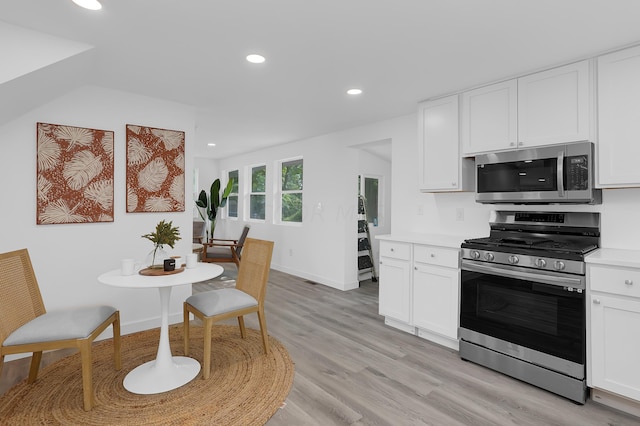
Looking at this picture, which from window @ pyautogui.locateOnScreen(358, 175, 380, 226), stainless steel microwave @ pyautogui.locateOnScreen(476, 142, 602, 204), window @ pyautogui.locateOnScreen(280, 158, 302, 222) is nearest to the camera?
stainless steel microwave @ pyautogui.locateOnScreen(476, 142, 602, 204)

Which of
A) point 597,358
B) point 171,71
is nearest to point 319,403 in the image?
point 597,358

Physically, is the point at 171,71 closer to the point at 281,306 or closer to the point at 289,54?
the point at 289,54

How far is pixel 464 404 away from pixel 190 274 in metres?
2.01

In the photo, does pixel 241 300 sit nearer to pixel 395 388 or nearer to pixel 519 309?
pixel 395 388

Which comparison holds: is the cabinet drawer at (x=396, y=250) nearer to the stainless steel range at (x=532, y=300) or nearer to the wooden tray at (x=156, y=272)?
the stainless steel range at (x=532, y=300)

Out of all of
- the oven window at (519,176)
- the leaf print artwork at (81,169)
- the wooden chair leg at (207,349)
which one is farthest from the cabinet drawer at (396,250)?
the leaf print artwork at (81,169)

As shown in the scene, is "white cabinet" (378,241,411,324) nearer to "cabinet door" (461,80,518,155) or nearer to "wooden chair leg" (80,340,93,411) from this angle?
"cabinet door" (461,80,518,155)

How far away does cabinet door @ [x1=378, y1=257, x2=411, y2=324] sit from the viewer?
3.25m

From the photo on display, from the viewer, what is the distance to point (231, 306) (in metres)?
2.52

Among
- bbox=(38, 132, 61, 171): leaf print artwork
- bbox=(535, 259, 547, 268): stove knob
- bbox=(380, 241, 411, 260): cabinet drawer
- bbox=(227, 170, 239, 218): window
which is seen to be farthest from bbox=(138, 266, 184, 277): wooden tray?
bbox=(227, 170, 239, 218): window

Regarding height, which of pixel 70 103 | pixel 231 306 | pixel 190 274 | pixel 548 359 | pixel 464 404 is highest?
pixel 70 103

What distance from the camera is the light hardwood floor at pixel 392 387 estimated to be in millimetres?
1985

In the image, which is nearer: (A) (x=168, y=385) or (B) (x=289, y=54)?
(A) (x=168, y=385)

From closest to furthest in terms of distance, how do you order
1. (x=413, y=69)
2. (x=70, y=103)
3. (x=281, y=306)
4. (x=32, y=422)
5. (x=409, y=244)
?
(x=32, y=422), (x=413, y=69), (x=70, y=103), (x=409, y=244), (x=281, y=306)
